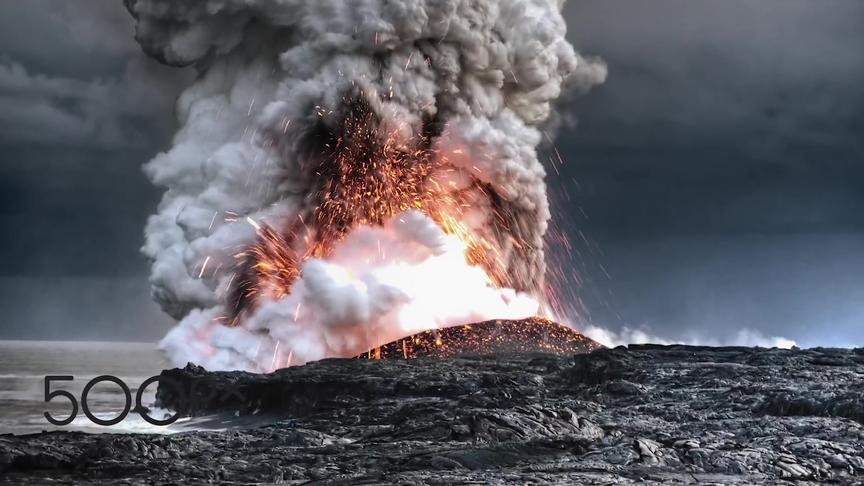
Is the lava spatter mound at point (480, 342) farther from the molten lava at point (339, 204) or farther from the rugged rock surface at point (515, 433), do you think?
the rugged rock surface at point (515, 433)

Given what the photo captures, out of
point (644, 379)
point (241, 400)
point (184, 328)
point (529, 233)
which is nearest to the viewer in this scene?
point (644, 379)

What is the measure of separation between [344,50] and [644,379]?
33.8 meters

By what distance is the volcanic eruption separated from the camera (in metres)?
71.0

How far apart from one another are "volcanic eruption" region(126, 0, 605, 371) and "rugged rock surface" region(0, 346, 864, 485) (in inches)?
479

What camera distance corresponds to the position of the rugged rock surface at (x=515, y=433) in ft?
105

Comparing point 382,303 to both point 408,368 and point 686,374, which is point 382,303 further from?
point 686,374

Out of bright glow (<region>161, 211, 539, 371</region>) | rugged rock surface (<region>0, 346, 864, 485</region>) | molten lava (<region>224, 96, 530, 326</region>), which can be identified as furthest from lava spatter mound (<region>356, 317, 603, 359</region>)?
rugged rock surface (<region>0, 346, 864, 485</region>)

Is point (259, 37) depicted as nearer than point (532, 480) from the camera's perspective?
No

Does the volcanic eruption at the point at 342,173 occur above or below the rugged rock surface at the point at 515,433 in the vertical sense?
above

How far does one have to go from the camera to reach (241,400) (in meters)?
58.1

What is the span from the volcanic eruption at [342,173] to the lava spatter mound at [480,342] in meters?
1.96

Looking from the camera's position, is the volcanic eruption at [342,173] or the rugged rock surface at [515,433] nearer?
the rugged rock surface at [515,433]

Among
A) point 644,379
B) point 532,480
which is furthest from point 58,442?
point 644,379

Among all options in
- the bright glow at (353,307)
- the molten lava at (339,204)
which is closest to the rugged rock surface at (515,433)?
the bright glow at (353,307)
